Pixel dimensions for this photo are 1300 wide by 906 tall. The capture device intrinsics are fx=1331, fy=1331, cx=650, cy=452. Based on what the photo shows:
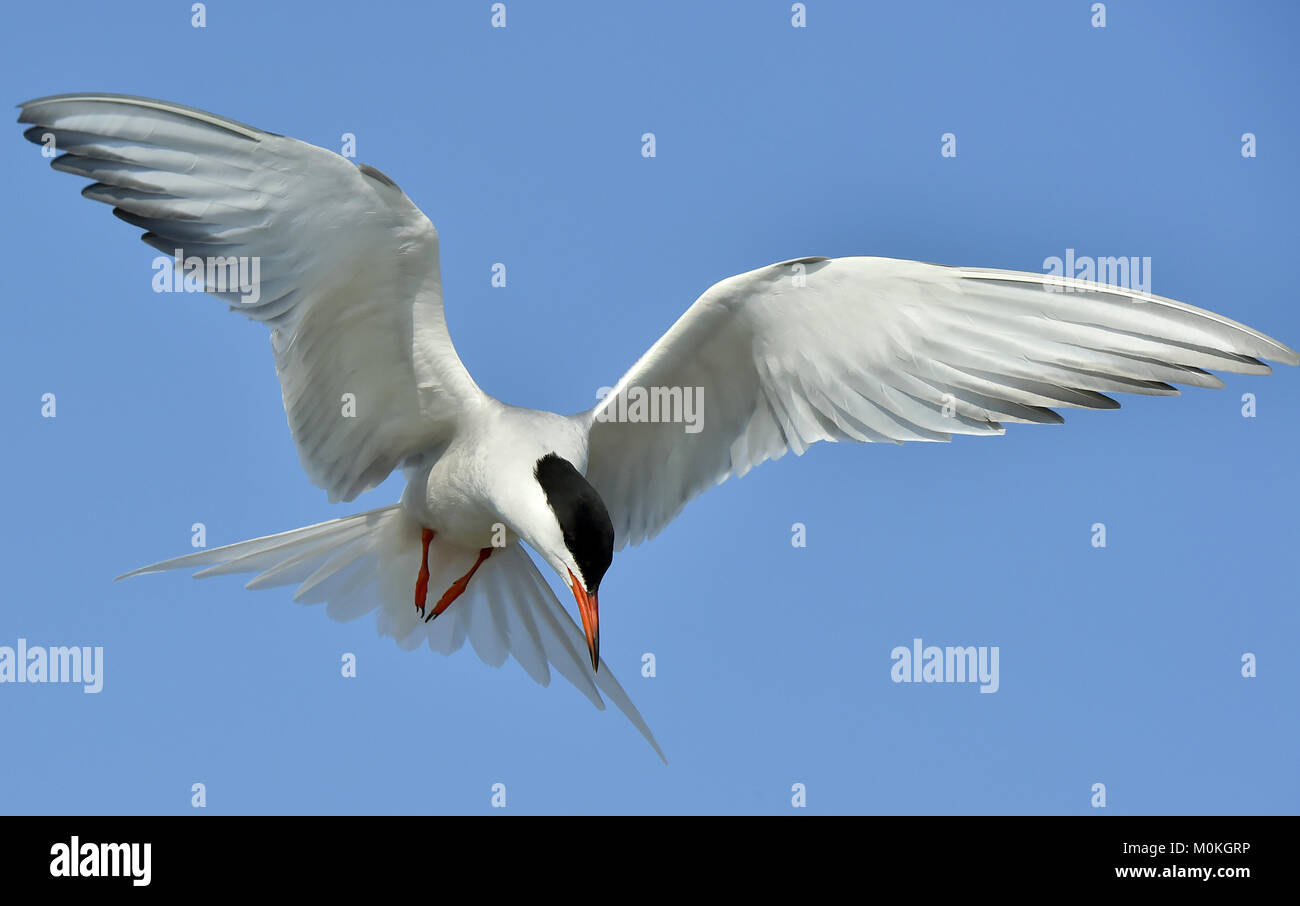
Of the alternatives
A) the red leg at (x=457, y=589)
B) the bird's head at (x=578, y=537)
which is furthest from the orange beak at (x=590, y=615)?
the red leg at (x=457, y=589)

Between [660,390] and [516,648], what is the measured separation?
1536 millimetres

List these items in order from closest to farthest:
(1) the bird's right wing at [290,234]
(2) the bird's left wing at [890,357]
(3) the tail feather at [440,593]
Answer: (1) the bird's right wing at [290,234] < (2) the bird's left wing at [890,357] < (3) the tail feather at [440,593]

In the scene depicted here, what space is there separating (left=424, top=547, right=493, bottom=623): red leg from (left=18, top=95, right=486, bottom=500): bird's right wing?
37.2 inches

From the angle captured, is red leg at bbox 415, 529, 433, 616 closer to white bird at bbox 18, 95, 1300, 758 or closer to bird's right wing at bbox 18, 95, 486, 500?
white bird at bbox 18, 95, 1300, 758

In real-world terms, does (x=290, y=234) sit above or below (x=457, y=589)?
above

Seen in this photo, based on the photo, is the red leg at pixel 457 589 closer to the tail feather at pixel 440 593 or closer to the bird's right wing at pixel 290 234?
the tail feather at pixel 440 593

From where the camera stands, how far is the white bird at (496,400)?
15.6 ft

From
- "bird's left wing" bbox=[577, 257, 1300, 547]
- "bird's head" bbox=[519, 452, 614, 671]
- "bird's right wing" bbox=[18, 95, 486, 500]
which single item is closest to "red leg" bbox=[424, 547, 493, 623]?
"bird's left wing" bbox=[577, 257, 1300, 547]

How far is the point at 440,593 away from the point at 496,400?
1.18m

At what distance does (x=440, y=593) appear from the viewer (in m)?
6.30

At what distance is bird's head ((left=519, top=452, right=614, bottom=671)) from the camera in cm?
470

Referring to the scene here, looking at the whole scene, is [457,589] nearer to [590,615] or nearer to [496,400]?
[496,400]

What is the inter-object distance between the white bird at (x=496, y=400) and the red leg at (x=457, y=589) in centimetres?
3

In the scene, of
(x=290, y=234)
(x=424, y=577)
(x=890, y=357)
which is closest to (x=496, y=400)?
(x=424, y=577)
